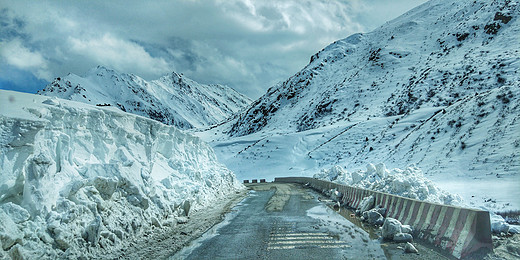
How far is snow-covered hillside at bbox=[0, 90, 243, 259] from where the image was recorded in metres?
6.24

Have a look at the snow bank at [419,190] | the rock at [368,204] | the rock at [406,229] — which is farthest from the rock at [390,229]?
the rock at [368,204]

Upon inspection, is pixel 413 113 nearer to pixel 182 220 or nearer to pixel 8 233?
pixel 182 220

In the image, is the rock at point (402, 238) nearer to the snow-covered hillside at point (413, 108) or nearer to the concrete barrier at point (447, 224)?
the concrete barrier at point (447, 224)

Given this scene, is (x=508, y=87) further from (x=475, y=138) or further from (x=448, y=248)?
(x=448, y=248)

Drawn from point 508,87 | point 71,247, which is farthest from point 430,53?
point 71,247

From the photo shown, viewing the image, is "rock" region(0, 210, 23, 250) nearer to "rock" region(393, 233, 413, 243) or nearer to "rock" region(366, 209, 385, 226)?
"rock" region(393, 233, 413, 243)

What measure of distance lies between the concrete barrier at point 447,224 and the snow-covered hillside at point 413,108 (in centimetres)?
499

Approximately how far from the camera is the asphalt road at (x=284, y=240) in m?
7.09

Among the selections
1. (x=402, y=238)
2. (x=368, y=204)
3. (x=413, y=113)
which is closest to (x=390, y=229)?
(x=402, y=238)

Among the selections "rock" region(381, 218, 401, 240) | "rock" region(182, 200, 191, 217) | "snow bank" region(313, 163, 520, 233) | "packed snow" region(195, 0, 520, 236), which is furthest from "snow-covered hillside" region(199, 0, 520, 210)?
"rock" region(182, 200, 191, 217)

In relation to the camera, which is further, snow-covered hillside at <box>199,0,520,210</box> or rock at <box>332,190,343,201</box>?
snow-covered hillside at <box>199,0,520,210</box>

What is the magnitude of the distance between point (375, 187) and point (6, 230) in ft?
43.4

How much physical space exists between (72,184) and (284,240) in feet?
15.9

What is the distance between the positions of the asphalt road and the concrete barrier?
124 cm
